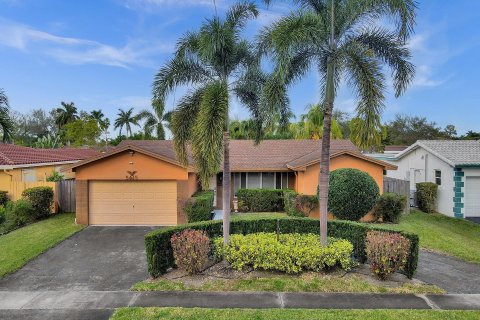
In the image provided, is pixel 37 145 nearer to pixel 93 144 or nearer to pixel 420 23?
pixel 93 144

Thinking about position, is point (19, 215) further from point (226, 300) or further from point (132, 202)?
point (226, 300)

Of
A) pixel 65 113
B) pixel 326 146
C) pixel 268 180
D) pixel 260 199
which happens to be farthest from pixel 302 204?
pixel 65 113

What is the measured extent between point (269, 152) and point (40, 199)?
1357 cm

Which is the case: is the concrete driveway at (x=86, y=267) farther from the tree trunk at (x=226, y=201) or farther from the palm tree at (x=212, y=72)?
the palm tree at (x=212, y=72)

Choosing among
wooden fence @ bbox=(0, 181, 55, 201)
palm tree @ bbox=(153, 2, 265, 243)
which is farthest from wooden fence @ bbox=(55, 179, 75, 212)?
palm tree @ bbox=(153, 2, 265, 243)

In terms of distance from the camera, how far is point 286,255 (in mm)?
8250

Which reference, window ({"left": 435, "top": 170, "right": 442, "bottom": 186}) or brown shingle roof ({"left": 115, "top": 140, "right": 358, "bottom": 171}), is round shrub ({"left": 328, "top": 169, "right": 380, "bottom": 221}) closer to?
brown shingle roof ({"left": 115, "top": 140, "right": 358, "bottom": 171})

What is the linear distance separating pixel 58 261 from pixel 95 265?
1.44 meters

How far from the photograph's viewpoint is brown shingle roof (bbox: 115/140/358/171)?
18609mm

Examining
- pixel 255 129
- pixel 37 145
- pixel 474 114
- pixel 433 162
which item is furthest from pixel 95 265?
pixel 474 114

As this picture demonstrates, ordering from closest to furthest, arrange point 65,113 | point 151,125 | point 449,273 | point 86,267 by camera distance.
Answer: point 449,273, point 86,267, point 151,125, point 65,113

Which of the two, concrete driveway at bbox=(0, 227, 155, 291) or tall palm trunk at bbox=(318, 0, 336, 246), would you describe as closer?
concrete driveway at bbox=(0, 227, 155, 291)

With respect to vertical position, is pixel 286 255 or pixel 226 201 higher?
pixel 226 201

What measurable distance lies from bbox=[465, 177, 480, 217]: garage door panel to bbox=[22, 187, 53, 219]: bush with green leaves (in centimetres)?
2309
